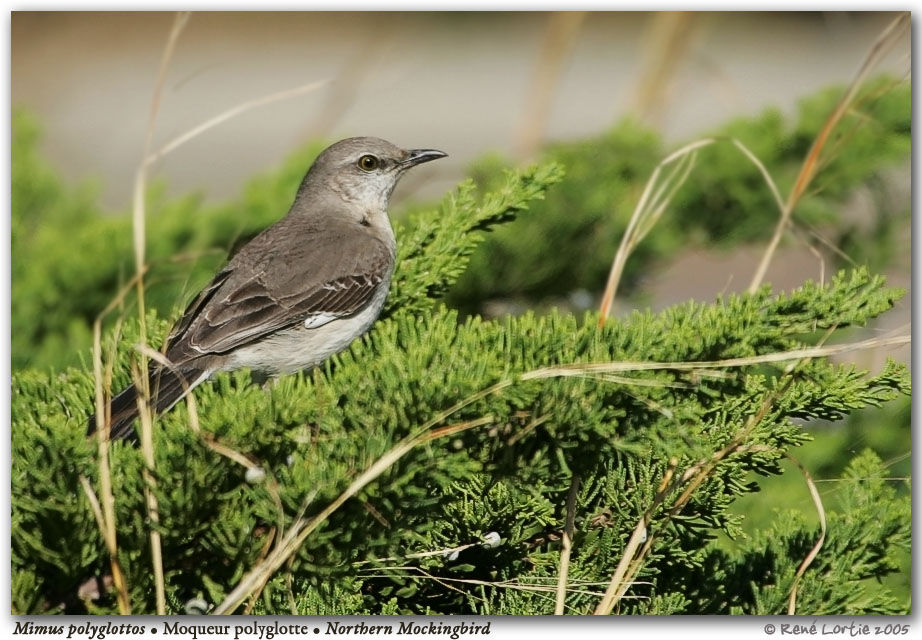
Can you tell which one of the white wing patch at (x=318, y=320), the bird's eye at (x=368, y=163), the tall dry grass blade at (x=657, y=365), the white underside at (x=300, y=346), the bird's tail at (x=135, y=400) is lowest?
the white underside at (x=300, y=346)

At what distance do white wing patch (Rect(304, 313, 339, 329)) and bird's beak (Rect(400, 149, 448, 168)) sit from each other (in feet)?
3.26

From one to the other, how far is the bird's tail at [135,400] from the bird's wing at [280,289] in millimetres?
Result: 332

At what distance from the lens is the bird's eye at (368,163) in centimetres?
420

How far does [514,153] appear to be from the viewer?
4.65 meters

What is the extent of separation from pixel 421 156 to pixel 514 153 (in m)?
0.62

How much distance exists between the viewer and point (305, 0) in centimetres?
339

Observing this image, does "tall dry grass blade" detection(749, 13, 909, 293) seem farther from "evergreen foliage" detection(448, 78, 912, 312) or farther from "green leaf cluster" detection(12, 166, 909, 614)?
"evergreen foliage" detection(448, 78, 912, 312)

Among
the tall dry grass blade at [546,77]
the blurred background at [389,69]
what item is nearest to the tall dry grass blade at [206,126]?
the blurred background at [389,69]

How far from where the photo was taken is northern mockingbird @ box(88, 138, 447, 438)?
3.35 meters

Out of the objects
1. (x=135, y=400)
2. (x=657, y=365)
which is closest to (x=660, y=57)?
(x=657, y=365)

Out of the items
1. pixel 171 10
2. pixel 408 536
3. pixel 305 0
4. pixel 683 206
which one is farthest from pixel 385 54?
pixel 408 536

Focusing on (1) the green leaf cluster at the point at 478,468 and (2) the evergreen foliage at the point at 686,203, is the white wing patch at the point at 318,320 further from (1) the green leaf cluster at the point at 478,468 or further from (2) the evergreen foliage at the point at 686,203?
(1) the green leaf cluster at the point at 478,468

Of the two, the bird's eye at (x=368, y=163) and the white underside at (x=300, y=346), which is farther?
the bird's eye at (x=368, y=163)

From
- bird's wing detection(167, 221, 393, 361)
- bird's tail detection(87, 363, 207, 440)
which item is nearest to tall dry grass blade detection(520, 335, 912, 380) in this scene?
bird's tail detection(87, 363, 207, 440)
